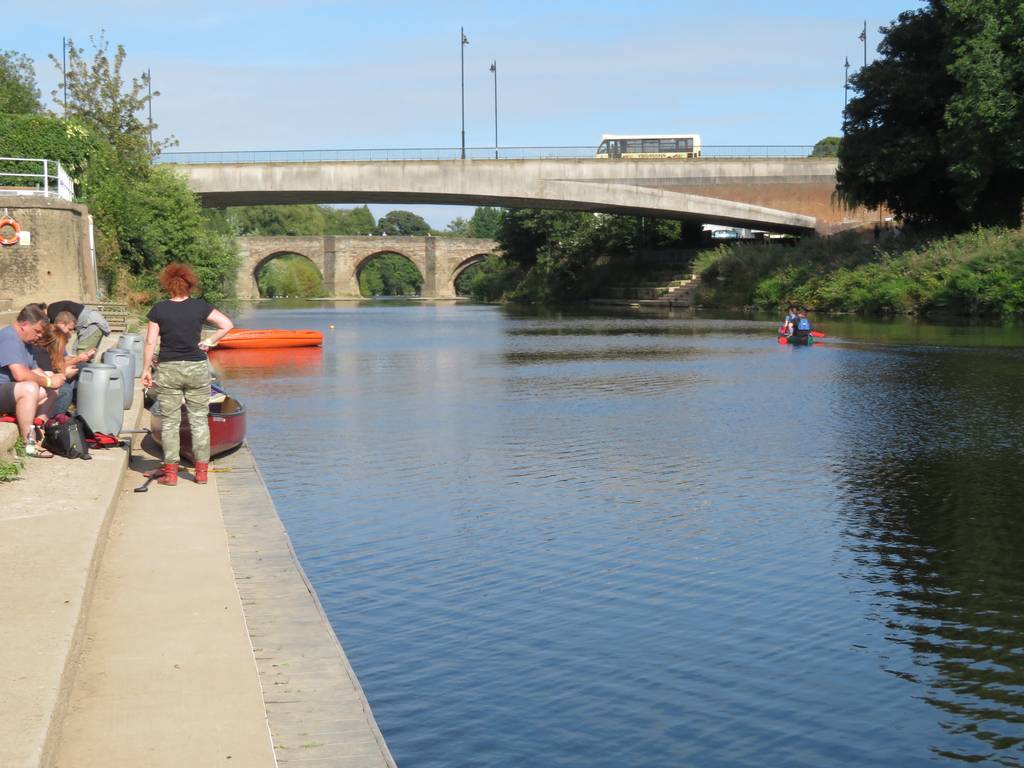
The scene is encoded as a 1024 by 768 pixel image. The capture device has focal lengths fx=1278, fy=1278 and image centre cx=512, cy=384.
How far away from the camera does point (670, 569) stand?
8414mm

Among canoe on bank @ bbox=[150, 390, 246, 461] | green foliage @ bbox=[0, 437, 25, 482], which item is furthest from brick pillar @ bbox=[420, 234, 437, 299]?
green foliage @ bbox=[0, 437, 25, 482]

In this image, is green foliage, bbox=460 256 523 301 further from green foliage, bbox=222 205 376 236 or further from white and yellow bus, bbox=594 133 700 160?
green foliage, bbox=222 205 376 236

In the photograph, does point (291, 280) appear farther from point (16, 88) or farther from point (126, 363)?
point (126, 363)

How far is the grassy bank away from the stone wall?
28.4 metres

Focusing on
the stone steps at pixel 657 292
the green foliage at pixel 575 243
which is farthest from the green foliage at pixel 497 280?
the stone steps at pixel 657 292

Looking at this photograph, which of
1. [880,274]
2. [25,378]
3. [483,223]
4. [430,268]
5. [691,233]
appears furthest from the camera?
[483,223]

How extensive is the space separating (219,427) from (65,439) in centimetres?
170

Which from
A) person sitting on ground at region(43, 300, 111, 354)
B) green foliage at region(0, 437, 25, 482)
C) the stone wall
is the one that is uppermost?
the stone wall

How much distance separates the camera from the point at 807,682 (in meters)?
6.24

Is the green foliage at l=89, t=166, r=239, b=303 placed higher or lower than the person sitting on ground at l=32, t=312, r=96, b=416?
higher

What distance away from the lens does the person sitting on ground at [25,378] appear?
10.4 meters

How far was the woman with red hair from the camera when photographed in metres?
10.2

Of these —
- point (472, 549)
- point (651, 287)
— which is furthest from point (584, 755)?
point (651, 287)

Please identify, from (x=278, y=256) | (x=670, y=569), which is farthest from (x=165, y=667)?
(x=278, y=256)
